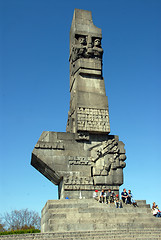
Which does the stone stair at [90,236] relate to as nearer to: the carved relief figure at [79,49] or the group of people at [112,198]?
the group of people at [112,198]

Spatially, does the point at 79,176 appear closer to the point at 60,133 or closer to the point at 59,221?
the point at 60,133

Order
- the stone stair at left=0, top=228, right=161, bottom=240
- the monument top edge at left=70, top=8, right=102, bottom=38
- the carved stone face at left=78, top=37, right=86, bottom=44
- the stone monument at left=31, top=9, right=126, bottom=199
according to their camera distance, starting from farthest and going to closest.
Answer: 1. the monument top edge at left=70, top=8, right=102, bottom=38
2. the carved stone face at left=78, top=37, right=86, bottom=44
3. the stone monument at left=31, top=9, right=126, bottom=199
4. the stone stair at left=0, top=228, right=161, bottom=240

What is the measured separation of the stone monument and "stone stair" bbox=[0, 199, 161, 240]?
8.03ft

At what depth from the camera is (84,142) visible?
17.1m

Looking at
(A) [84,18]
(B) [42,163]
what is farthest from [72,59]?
(B) [42,163]

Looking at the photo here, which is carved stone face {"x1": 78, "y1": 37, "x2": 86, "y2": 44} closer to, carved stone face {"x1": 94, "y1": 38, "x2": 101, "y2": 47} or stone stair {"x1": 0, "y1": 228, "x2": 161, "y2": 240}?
carved stone face {"x1": 94, "y1": 38, "x2": 101, "y2": 47}

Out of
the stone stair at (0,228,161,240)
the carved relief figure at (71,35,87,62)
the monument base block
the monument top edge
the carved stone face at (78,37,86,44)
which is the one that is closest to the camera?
the stone stair at (0,228,161,240)

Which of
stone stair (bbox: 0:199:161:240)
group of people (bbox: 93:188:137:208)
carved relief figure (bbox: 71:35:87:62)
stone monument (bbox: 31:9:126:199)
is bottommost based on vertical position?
stone stair (bbox: 0:199:161:240)

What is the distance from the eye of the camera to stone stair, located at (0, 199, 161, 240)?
10500mm

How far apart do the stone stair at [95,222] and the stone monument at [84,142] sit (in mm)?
2449

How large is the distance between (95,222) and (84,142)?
5.69m

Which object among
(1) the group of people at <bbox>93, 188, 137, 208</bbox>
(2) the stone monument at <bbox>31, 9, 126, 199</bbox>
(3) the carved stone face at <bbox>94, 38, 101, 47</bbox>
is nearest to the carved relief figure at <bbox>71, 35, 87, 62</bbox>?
(2) the stone monument at <bbox>31, 9, 126, 199</bbox>

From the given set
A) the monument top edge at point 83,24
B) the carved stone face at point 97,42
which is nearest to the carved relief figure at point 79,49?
the monument top edge at point 83,24

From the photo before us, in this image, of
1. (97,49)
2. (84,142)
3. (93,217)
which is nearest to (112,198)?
(93,217)
